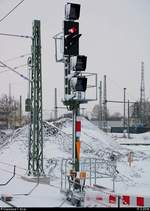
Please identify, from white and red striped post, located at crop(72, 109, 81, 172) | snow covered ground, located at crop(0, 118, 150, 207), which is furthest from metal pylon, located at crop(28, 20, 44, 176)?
white and red striped post, located at crop(72, 109, 81, 172)

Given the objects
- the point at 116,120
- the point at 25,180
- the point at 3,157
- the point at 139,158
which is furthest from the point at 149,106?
the point at 25,180

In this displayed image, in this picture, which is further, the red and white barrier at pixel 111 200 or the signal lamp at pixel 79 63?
the signal lamp at pixel 79 63

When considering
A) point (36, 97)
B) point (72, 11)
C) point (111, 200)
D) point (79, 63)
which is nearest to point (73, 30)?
point (72, 11)

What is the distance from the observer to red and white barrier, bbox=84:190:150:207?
13.4m

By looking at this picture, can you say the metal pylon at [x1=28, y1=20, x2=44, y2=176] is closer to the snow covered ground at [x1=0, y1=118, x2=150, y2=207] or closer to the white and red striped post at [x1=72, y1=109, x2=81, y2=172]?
the snow covered ground at [x1=0, y1=118, x2=150, y2=207]

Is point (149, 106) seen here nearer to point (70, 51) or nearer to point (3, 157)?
point (3, 157)

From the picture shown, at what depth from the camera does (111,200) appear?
14.2 m

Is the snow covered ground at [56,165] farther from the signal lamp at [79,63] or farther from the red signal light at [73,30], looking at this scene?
the red signal light at [73,30]

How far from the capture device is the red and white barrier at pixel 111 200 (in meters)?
13.4

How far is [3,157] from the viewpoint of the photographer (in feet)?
131

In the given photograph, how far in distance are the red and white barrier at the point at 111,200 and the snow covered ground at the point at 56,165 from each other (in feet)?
2.90

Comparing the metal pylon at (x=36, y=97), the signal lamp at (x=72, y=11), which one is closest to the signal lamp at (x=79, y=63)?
the signal lamp at (x=72, y=11)

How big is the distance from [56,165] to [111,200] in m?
20.6

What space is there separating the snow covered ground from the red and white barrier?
884 millimetres
